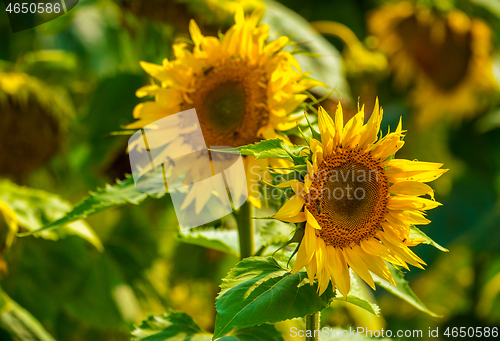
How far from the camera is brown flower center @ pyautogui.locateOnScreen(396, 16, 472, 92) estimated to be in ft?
3.53

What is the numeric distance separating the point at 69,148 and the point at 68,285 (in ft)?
0.79

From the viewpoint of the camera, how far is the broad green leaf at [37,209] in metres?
0.53

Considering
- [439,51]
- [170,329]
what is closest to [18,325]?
[170,329]

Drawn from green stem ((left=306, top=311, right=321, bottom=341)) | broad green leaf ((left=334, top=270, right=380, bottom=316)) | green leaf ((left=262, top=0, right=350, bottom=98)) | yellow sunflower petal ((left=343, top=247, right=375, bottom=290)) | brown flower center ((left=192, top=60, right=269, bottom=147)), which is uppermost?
green leaf ((left=262, top=0, right=350, bottom=98))

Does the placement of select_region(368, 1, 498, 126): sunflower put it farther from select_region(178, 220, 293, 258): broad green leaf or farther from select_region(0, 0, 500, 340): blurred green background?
select_region(178, 220, 293, 258): broad green leaf

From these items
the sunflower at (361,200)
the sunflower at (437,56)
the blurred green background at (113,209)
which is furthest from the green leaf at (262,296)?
the sunflower at (437,56)

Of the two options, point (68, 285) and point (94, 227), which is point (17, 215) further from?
point (94, 227)

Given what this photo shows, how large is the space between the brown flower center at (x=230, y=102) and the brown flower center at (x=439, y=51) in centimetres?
84

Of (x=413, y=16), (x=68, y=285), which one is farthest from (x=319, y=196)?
(x=413, y=16)

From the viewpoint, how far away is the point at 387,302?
1.00 meters

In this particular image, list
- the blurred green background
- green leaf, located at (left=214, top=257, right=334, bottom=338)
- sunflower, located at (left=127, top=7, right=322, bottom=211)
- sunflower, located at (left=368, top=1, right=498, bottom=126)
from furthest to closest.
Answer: sunflower, located at (left=368, top=1, right=498, bottom=126)
the blurred green background
sunflower, located at (left=127, top=7, right=322, bottom=211)
green leaf, located at (left=214, top=257, right=334, bottom=338)

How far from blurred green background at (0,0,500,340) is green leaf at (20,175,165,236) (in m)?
0.18

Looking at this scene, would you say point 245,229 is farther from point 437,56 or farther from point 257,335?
point 437,56

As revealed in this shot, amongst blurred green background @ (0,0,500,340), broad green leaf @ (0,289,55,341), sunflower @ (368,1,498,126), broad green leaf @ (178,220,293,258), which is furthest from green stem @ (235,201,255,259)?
sunflower @ (368,1,498,126)
